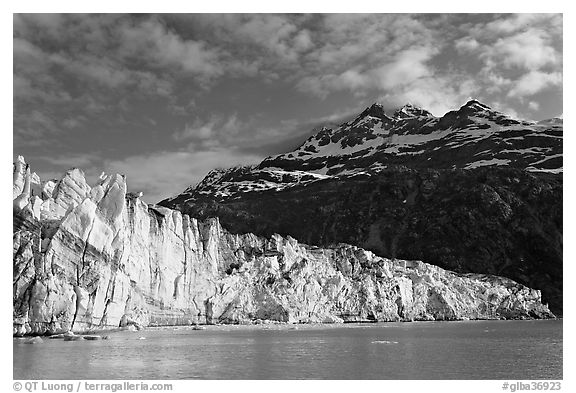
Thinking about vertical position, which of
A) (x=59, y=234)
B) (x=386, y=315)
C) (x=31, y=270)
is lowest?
(x=386, y=315)

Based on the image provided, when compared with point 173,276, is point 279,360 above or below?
below

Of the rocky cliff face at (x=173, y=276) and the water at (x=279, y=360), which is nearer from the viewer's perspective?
the water at (x=279, y=360)

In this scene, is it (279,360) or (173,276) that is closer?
(279,360)

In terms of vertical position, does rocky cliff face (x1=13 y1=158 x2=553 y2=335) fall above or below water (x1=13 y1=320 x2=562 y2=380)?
above

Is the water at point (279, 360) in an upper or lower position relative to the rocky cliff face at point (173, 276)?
lower

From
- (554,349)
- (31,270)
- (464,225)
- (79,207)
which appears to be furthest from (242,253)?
(464,225)

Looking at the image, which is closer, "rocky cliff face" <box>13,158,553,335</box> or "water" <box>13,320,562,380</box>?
"water" <box>13,320,562,380</box>

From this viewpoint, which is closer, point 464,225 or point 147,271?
point 147,271
